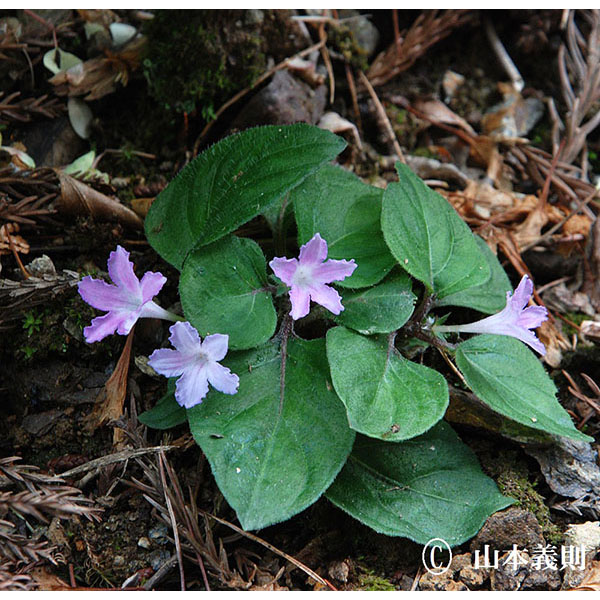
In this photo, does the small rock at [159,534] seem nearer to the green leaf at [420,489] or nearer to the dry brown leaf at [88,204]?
the green leaf at [420,489]

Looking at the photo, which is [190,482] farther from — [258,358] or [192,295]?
[192,295]

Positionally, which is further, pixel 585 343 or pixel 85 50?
pixel 85 50

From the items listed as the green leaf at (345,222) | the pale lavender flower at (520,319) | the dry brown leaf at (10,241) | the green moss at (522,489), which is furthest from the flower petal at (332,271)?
the dry brown leaf at (10,241)

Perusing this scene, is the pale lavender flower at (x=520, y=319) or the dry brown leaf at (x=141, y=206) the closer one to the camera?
the pale lavender flower at (x=520, y=319)

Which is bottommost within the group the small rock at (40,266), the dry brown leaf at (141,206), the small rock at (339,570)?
the small rock at (339,570)

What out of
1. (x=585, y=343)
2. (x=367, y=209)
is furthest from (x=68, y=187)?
(x=585, y=343)
